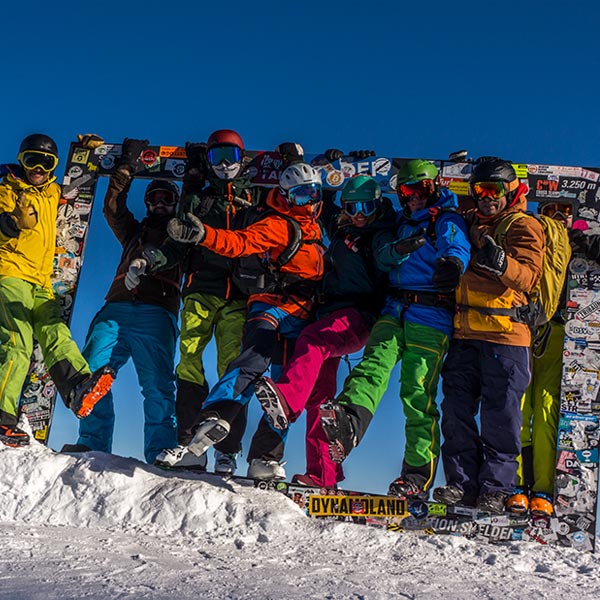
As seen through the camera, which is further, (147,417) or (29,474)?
(147,417)

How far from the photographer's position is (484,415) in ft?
18.5

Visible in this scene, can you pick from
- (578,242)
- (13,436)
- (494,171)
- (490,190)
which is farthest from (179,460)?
(578,242)

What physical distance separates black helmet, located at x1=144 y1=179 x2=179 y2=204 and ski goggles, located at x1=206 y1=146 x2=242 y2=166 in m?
0.60

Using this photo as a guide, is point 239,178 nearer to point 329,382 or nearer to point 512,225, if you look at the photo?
point 329,382

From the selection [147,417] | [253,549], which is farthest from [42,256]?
[253,549]

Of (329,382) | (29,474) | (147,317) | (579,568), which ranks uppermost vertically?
(147,317)

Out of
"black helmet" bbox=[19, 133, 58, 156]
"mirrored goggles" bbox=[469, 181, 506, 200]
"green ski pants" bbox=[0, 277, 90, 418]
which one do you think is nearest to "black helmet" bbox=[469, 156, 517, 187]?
"mirrored goggles" bbox=[469, 181, 506, 200]

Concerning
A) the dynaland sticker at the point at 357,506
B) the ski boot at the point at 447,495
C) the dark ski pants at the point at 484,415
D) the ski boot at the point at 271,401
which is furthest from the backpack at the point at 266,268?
the ski boot at the point at 447,495

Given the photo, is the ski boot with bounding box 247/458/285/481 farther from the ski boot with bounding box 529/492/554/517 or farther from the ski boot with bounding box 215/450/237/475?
the ski boot with bounding box 529/492/554/517

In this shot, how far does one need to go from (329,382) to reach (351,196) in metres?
1.70

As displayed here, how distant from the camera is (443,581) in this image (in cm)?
412

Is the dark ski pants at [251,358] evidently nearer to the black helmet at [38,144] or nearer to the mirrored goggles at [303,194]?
the mirrored goggles at [303,194]

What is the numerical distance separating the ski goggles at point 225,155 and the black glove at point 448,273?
8.01 ft

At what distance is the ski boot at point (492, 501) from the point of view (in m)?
5.41
